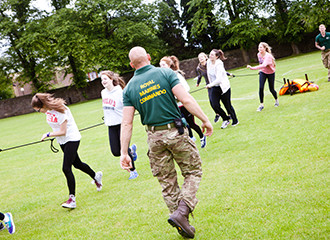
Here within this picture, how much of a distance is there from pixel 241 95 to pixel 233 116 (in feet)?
19.6

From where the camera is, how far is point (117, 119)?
21.9 ft

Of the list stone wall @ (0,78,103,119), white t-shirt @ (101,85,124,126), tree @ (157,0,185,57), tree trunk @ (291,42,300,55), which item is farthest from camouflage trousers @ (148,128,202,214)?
tree @ (157,0,185,57)

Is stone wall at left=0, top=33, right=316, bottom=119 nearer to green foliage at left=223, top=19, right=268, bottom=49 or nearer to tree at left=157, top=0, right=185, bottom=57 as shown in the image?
green foliage at left=223, top=19, right=268, bottom=49

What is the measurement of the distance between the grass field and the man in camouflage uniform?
21.4 inches

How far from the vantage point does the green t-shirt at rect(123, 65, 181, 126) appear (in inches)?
146

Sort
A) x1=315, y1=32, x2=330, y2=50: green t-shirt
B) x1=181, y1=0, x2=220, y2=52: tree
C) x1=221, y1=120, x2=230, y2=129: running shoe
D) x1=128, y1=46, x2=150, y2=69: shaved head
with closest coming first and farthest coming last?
x1=128, y1=46, x2=150, y2=69: shaved head → x1=221, y1=120, x2=230, y2=129: running shoe → x1=315, y1=32, x2=330, y2=50: green t-shirt → x1=181, y1=0, x2=220, y2=52: tree

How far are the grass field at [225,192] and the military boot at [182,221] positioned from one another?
0.33 metres

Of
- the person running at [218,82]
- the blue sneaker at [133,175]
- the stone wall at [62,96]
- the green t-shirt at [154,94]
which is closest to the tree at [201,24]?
the stone wall at [62,96]

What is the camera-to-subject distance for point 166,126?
3.79 meters

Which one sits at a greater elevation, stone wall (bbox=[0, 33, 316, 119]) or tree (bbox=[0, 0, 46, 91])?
tree (bbox=[0, 0, 46, 91])

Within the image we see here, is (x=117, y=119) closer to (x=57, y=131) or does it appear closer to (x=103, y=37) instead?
(x=57, y=131)

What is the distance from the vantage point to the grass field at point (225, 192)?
12.9ft

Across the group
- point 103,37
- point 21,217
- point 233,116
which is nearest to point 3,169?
point 21,217

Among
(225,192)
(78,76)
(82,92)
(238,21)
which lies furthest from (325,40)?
(82,92)
